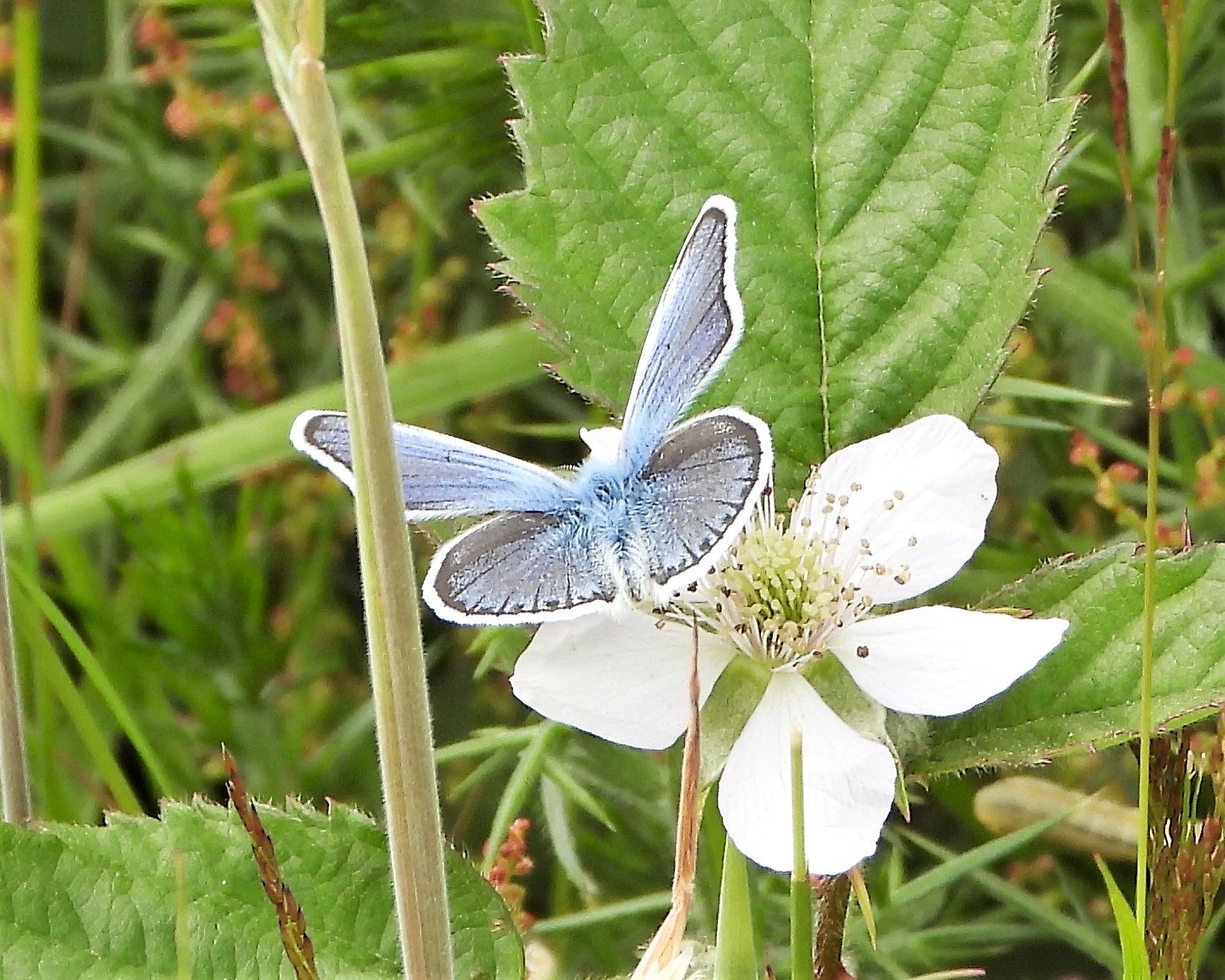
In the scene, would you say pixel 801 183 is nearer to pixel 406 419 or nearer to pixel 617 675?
pixel 617 675

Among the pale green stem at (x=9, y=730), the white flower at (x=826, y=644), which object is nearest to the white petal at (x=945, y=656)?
the white flower at (x=826, y=644)

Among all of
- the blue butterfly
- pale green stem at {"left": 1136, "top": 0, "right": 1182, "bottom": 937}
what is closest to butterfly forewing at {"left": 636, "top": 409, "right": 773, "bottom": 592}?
the blue butterfly

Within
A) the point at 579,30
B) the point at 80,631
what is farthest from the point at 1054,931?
the point at 80,631

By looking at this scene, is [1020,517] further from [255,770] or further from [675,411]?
[675,411]

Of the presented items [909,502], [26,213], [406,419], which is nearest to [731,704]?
[909,502]

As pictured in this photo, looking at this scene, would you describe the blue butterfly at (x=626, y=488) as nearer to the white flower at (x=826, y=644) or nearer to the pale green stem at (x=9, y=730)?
the white flower at (x=826, y=644)

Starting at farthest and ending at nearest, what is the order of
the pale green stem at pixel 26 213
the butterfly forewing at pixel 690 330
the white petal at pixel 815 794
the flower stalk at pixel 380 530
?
the pale green stem at pixel 26 213 → the butterfly forewing at pixel 690 330 → the white petal at pixel 815 794 → the flower stalk at pixel 380 530

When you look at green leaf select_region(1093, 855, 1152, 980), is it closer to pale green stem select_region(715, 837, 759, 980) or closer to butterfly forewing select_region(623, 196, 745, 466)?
pale green stem select_region(715, 837, 759, 980)
